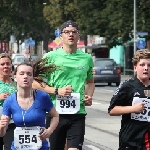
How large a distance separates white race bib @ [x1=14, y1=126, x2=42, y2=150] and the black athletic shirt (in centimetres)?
73

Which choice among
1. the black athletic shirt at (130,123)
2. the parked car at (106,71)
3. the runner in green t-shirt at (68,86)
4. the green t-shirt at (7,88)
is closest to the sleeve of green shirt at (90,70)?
the runner in green t-shirt at (68,86)

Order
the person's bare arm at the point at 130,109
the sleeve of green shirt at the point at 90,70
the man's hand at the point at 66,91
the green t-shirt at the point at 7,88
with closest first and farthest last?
the person's bare arm at the point at 130,109 < the man's hand at the point at 66,91 < the sleeve of green shirt at the point at 90,70 < the green t-shirt at the point at 7,88

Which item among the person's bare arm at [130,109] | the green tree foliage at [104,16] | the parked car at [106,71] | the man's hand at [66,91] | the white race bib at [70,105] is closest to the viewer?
the person's bare arm at [130,109]

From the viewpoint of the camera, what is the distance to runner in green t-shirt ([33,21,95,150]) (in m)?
8.19

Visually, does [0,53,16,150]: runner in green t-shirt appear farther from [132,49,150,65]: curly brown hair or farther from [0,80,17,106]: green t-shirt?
[132,49,150,65]: curly brown hair

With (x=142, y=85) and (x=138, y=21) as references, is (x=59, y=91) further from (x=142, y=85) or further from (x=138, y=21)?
(x=138, y=21)

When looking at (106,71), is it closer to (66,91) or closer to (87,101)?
(87,101)

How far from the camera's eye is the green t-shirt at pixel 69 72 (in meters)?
8.33

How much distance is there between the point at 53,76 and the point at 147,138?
1842 millimetres

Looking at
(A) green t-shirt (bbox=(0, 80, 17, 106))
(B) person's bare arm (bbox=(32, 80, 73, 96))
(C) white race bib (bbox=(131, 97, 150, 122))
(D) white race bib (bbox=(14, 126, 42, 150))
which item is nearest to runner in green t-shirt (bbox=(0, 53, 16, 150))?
(A) green t-shirt (bbox=(0, 80, 17, 106))

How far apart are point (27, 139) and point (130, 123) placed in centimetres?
97

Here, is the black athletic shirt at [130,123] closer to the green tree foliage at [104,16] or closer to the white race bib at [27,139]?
the white race bib at [27,139]

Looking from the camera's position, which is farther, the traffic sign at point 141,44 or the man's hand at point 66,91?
the traffic sign at point 141,44

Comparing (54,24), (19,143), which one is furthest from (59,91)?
(54,24)
